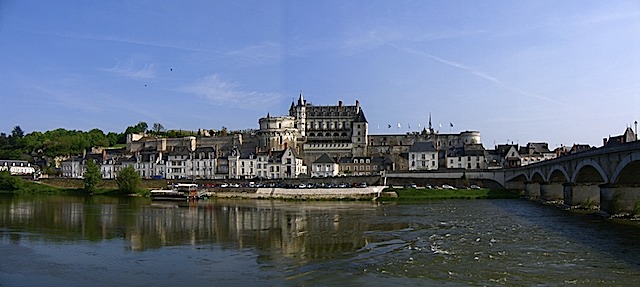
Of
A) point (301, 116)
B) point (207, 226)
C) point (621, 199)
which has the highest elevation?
point (301, 116)

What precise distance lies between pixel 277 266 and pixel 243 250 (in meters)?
3.49

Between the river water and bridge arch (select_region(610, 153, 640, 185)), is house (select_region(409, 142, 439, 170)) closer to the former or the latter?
the river water

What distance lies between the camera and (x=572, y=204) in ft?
121

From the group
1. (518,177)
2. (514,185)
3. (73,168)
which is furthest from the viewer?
(73,168)

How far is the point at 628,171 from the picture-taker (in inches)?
1155

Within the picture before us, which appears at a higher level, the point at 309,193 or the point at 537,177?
the point at 537,177

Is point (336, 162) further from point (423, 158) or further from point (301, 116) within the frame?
point (301, 116)

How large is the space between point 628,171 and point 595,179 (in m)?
10.3

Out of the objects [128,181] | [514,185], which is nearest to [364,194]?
[514,185]

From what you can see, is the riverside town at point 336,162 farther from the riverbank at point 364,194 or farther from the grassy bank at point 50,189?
the grassy bank at point 50,189

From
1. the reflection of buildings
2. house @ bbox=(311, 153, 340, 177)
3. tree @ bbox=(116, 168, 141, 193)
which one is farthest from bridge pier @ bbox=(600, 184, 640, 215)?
tree @ bbox=(116, 168, 141, 193)

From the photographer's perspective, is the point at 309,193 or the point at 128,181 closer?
the point at 309,193

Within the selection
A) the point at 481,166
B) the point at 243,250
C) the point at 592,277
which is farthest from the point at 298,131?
the point at 592,277

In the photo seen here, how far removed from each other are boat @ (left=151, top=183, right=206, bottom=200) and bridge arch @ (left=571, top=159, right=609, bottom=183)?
104ft
